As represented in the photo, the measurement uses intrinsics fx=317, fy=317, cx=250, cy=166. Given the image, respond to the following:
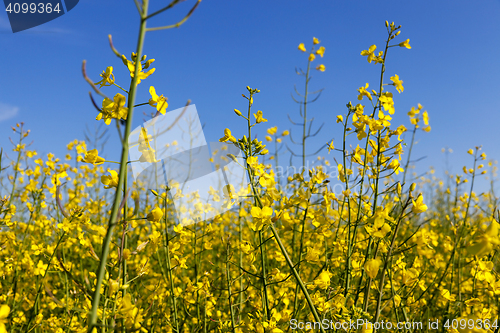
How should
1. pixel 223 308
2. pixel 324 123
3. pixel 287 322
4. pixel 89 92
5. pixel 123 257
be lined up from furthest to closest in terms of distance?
pixel 324 123 → pixel 223 308 → pixel 287 322 → pixel 123 257 → pixel 89 92

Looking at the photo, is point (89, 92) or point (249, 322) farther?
point (249, 322)

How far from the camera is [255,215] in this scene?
1.50 m

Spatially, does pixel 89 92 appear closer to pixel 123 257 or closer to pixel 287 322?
pixel 123 257

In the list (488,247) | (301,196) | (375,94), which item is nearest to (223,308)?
(301,196)

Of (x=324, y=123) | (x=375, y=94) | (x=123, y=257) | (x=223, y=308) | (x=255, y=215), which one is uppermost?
(x=324, y=123)

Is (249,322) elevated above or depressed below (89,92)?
below

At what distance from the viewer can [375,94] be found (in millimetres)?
2307

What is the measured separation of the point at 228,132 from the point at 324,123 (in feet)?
6.45

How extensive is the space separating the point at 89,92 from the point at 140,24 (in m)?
0.22

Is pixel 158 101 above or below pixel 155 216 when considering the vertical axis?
above

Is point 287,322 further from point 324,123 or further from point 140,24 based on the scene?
point 324,123

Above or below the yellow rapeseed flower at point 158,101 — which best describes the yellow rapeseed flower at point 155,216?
below

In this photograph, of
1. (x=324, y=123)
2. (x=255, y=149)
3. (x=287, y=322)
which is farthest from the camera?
(x=324, y=123)

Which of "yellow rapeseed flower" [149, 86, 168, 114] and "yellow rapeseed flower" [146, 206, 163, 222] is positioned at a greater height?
"yellow rapeseed flower" [149, 86, 168, 114]
